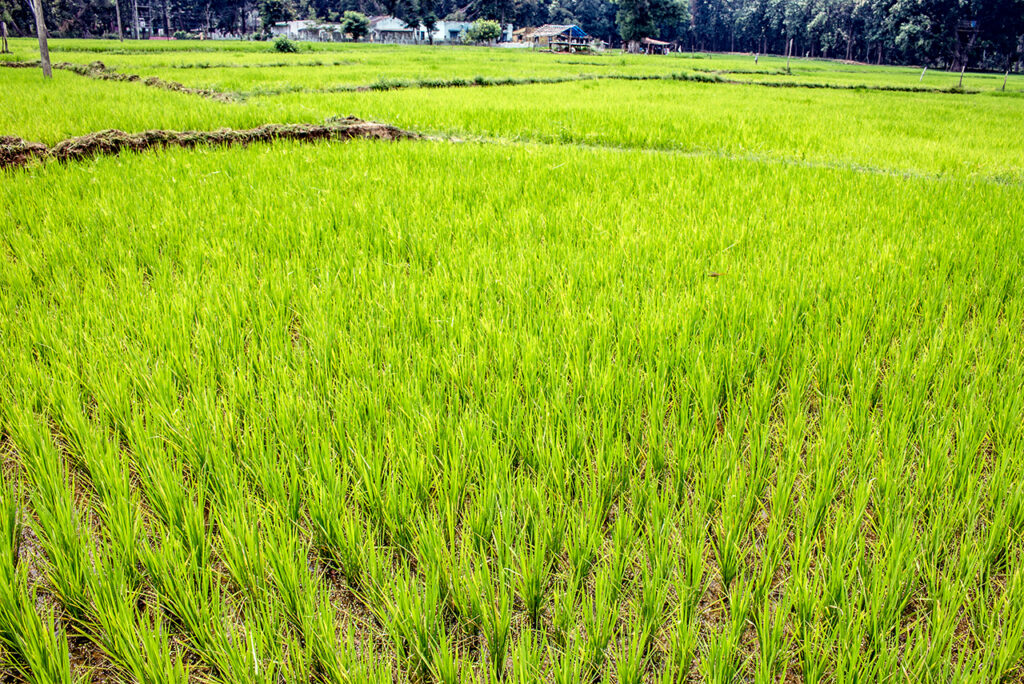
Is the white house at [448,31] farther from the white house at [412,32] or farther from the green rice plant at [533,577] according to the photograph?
the green rice plant at [533,577]

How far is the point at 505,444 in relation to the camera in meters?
1.42

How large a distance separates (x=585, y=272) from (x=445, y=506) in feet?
5.16

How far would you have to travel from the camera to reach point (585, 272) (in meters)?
2.58

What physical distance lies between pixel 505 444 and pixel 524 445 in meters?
0.06

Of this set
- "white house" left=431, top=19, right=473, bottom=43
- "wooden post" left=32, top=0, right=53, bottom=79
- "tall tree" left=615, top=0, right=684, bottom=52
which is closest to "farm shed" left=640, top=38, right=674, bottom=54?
"tall tree" left=615, top=0, right=684, bottom=52

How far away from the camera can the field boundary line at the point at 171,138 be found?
186 inches

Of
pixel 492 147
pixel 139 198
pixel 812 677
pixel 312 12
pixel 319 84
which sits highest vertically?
pixel 312 12

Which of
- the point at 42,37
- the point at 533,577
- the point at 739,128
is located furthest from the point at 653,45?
the point at 533,577

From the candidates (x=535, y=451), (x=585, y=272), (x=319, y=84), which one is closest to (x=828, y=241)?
(x=585, y=272)

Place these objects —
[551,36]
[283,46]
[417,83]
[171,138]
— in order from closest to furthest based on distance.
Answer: [171,138], [417,83], [283,46], [551,36]

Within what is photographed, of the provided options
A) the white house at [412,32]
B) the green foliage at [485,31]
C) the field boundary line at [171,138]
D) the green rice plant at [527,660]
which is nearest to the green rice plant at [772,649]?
the green rice plant at [527,660]

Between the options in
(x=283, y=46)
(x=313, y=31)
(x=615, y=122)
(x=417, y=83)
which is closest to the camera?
(x=615, y=122)

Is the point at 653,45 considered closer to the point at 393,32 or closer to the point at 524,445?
the point at 393,32

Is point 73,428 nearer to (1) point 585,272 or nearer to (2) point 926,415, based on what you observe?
(1) point 585,272
